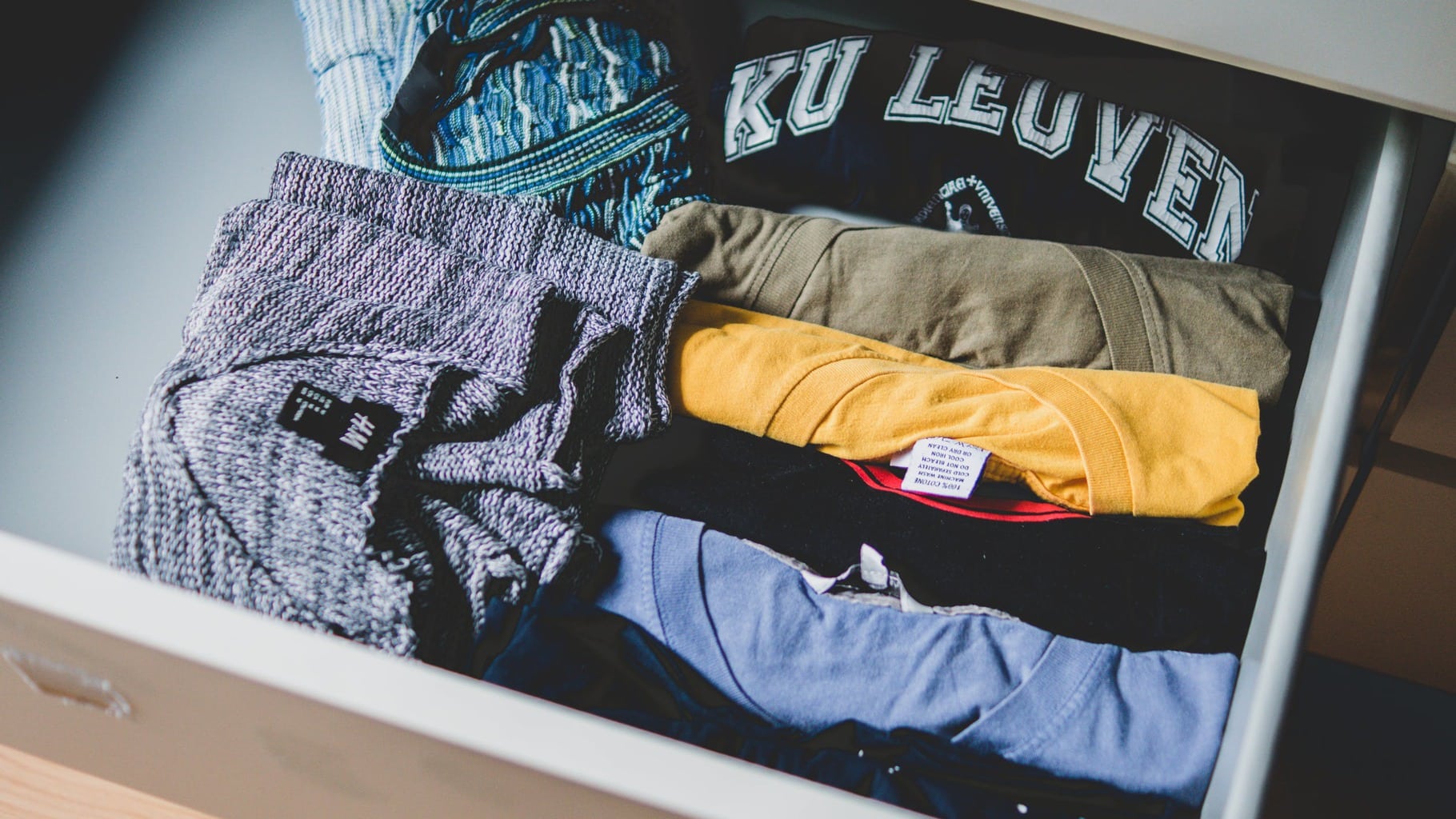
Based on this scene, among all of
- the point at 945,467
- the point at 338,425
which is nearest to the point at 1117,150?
the point at 945,467

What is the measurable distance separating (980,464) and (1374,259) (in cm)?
22

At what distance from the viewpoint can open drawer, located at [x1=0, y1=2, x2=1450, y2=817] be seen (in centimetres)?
39

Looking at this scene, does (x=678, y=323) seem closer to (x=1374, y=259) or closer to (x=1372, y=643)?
(x=1374, y=259)

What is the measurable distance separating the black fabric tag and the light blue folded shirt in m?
0.15

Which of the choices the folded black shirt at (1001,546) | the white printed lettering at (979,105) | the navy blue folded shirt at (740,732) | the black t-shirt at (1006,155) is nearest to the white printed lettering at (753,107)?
the black t-shirt at (1006,155)

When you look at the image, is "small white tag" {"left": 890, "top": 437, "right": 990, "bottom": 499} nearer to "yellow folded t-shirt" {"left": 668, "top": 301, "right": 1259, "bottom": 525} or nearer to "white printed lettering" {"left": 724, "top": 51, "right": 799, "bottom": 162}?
"yellow folded t-shirt" {"left": 668, "top": 301, "right": 1259, "bottom": 525}

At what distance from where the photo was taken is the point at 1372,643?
98 cm

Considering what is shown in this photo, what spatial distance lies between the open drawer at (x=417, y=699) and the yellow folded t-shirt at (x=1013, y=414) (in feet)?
0.15

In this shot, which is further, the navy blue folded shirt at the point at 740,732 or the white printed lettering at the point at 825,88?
the white printed lettering at the point at 825,88

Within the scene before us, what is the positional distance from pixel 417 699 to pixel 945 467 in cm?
33

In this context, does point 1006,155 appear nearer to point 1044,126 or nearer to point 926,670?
point 1044,126

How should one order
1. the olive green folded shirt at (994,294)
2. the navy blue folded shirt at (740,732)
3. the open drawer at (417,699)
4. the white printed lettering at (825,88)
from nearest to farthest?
the open drawer at (417,699)
the navy blue folded shirt at (740,732)
the olive green folded shirt at (994,294)
the white printed lettering at (825,88)

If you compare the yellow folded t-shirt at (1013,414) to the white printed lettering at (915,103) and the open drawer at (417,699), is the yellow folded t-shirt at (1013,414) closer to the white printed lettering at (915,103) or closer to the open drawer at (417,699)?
the open drawer at (417,699)

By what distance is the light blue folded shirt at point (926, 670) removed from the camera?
53 cm
